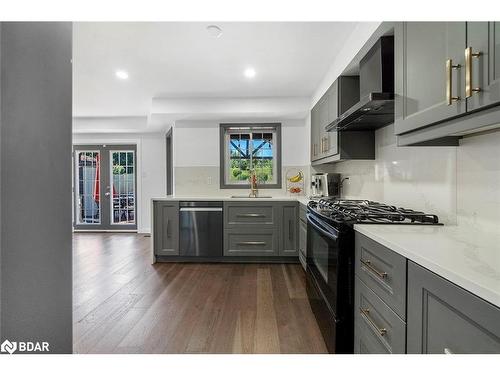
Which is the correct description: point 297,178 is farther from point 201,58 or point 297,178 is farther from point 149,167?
point 149,167

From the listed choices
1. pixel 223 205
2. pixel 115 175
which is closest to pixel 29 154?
pixel 223 205

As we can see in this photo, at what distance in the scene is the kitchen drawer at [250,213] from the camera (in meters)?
3.75

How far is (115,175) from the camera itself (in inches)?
239

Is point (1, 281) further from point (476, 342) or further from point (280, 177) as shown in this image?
point (280, 177)

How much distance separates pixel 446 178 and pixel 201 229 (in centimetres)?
291

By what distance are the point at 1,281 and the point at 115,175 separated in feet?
19.7

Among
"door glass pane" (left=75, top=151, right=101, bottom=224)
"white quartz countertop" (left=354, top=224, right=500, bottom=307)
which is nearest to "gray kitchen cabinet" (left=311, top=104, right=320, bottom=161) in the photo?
"white quartz countertop" (left=354, top=224, right=500, bottom=307)

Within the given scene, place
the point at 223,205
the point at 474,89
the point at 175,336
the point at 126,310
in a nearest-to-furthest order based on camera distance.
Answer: the point at 474,89
the point at 175,336
the point at 126,310
the point at 223,205

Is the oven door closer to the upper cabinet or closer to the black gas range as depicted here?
the black gas range

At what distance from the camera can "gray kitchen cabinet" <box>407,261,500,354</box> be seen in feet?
2.18

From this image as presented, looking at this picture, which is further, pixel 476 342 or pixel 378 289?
pixel 378 289

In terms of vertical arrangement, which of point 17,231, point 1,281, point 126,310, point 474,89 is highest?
point 474,89

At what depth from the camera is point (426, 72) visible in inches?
49.2

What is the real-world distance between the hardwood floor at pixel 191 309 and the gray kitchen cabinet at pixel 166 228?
0.24 metres
